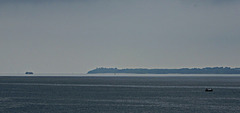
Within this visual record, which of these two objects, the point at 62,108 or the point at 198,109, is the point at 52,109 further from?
the point at 198,109

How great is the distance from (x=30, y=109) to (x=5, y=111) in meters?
7.24

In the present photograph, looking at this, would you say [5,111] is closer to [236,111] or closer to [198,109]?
[198,109]

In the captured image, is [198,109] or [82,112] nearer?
[82,112]

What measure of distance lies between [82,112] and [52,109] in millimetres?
8260

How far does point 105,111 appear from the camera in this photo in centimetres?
8619

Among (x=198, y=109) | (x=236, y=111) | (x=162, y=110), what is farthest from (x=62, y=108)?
(x=236, y=111)

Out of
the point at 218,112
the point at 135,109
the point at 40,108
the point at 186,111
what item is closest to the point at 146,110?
the point at 135,109

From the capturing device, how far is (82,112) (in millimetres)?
84000

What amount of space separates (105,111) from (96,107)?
8308 millimetres

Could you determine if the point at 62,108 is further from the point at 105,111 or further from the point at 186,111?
the point at 186,111

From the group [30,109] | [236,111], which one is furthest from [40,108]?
[236,111]

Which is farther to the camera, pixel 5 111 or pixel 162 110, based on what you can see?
pixel 162 110

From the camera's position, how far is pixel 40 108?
92.2 m

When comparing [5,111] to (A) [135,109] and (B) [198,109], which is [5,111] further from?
(B) [198,109]
